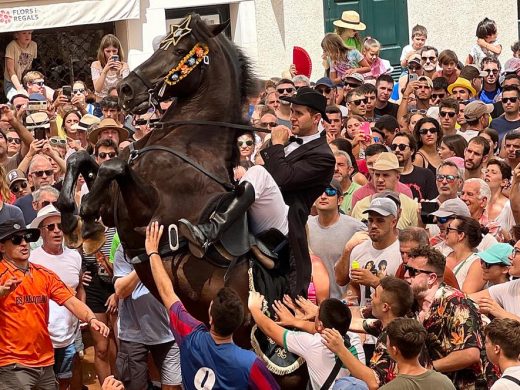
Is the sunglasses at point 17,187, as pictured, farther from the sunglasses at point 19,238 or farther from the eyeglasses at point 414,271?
the eyeglasses at point 414,271

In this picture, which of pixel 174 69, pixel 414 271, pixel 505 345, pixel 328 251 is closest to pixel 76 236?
pixel 174 69

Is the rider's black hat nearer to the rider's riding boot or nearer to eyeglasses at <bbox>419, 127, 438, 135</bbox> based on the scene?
the rider's riding boot

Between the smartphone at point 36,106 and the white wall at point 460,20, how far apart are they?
333 inches

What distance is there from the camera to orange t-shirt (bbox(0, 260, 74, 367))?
1176 centimetres

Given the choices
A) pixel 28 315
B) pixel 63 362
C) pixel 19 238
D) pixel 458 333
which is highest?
pixel 19 238

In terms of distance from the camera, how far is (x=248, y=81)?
35.8 feet

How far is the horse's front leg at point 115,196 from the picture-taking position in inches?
392

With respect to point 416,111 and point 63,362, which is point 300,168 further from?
point 416,111

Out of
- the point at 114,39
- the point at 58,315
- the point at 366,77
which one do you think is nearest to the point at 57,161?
the point at 58,315

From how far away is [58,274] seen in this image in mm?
Result: 12852

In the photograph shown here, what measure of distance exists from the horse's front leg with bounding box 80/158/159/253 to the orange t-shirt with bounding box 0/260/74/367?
1697 mm

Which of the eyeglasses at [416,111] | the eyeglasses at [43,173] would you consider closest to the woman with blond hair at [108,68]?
the eyeglasses at [416,111]

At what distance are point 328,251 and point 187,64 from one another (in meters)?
3.03

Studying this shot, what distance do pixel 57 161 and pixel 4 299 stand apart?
375 centimetres
